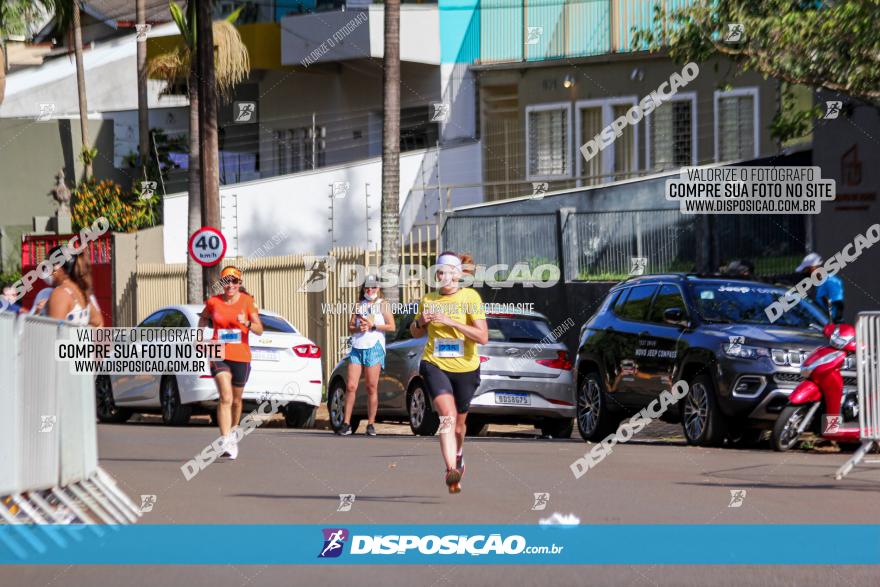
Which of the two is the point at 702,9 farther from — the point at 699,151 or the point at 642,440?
the point at 699,151

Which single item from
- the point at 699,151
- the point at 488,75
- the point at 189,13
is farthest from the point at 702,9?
the point at 488,75

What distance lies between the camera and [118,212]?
1502 inches

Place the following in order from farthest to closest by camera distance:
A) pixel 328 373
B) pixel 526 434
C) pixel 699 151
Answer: pixel 699 151 < pixel 328 373 < pixel 526 434

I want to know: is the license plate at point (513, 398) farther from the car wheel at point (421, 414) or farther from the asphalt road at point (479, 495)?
the car wheel at point (421, 414)

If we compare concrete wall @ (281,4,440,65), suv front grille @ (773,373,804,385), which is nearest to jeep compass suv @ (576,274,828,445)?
suv front grille @ (773,373,804,385)

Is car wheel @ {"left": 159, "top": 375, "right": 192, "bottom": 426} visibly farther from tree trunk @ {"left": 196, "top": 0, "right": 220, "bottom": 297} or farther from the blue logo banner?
the blue logo banner

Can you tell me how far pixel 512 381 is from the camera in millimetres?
19484

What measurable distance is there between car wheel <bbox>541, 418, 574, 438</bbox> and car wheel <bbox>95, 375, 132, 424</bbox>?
642 centimetres

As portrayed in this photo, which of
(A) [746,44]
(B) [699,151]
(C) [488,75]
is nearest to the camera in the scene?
(A) [746,44]

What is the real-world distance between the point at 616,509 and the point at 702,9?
9.19m

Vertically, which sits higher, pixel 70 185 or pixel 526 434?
pixel 70 185

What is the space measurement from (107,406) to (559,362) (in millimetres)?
7566

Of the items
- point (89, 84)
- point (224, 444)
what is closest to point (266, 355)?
point (224, 444)

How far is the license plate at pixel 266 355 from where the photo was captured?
21.5m
